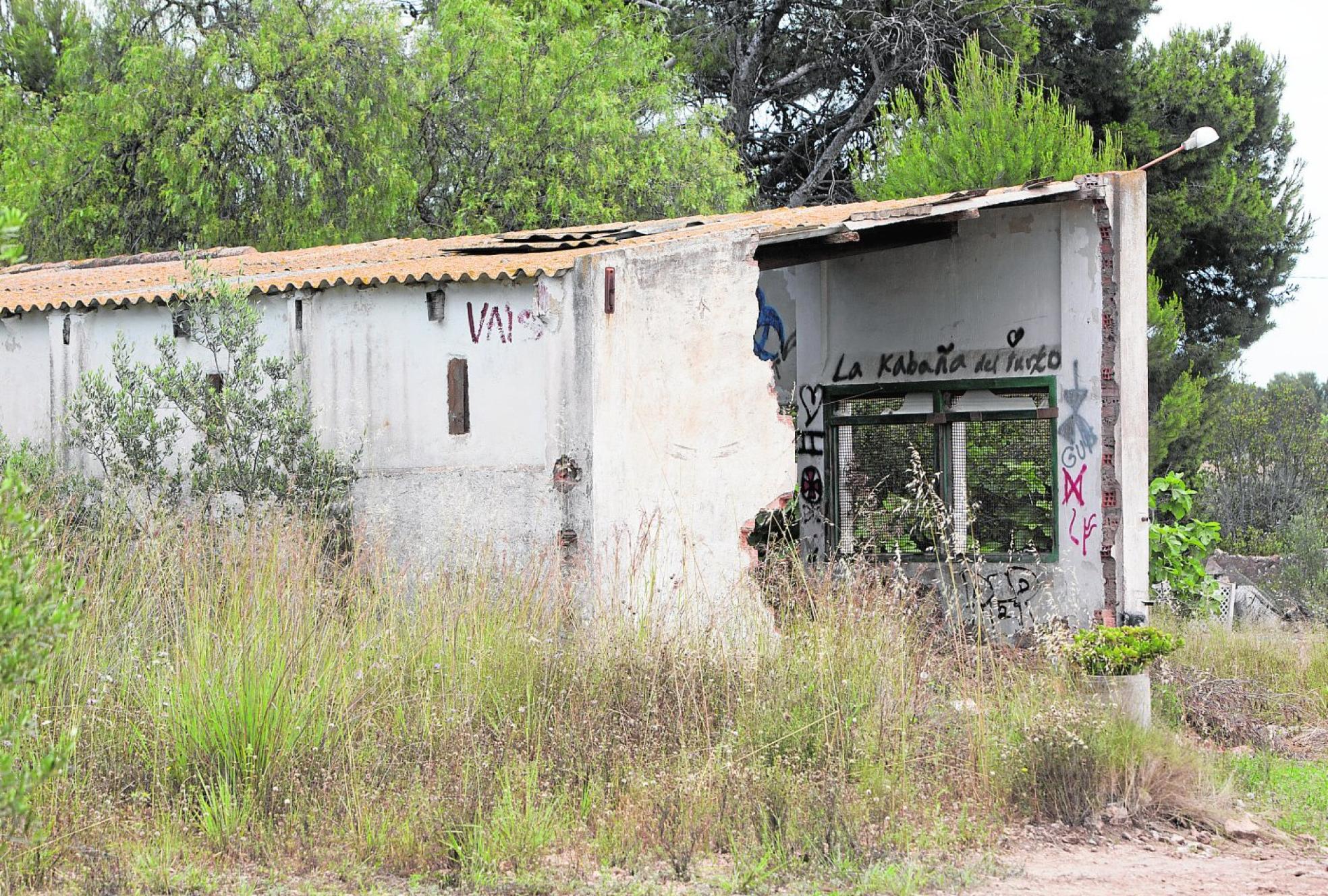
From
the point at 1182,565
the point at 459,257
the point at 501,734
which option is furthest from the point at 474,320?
the point at 1182,565

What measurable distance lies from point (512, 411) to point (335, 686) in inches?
149

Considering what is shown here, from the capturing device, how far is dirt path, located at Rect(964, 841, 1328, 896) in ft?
19.8

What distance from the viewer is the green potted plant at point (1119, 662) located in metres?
8.02

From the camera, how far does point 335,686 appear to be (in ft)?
22.2

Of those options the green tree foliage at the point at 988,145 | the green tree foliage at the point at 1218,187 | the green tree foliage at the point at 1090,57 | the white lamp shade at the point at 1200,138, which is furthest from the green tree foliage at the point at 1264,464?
the white lamp shade at the point at 1200,138

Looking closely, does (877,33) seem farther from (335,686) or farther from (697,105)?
(335,686)

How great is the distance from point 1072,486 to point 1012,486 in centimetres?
55

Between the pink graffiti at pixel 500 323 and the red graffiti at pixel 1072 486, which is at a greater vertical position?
the pink graffiti at pixel 500 323

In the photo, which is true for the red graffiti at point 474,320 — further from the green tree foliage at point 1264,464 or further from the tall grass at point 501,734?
the green tree foliage at point 1264,464

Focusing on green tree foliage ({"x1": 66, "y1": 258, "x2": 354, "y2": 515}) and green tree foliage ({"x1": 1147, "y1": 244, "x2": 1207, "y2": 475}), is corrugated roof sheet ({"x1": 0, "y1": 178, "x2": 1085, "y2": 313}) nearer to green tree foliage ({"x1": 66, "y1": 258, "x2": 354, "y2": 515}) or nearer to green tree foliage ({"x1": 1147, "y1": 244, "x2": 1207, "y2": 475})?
green tree foliage ({"x1": 66, "y1": 258, "x2": 354, "y2": 515})

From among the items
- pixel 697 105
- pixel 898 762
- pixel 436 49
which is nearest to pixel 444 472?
pixel 898 762

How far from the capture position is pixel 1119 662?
8031 mm

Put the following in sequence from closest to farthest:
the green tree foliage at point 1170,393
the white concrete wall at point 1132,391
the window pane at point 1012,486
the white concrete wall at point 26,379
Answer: the white concrete wall at point 1132,391 < the window pane at point 1012,486 < the white concrete wall at point 26,379 < the green tree foliage at point 1170,393

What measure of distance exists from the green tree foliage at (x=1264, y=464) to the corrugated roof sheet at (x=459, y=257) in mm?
25961
